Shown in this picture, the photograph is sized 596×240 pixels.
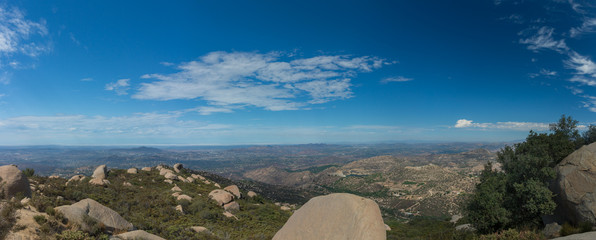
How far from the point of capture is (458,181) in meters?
112

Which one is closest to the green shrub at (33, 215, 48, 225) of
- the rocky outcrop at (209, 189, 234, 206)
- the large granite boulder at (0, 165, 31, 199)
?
the large granite boulder at (0, 165, 31, 199)

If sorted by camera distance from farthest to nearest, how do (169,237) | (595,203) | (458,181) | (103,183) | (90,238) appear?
(458,181)
(103,183)
(169,237)
(595,203)
(90,238)

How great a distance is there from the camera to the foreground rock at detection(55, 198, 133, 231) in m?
12.3

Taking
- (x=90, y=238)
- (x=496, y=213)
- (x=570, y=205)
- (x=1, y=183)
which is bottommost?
(x=496, y=213)

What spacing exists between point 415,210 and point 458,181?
35.5 metres

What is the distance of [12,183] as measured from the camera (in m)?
14.7

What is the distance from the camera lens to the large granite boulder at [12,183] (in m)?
14.1

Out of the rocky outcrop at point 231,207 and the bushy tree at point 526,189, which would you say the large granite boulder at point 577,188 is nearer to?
the bushy tree at point 526,189

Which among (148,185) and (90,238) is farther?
(148,185)

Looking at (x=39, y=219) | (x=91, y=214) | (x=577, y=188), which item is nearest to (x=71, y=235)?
(x=39, y=219)

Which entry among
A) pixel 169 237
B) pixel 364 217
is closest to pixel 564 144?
pixel 364 217

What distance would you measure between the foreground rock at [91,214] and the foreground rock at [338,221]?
10022mm

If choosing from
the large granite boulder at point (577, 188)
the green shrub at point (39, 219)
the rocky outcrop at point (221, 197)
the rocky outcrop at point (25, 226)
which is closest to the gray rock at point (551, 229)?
the large granite boulder at point (577, 188)

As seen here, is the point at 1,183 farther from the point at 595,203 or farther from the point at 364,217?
the point at 595,203
